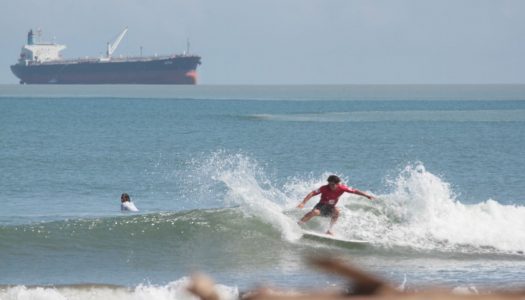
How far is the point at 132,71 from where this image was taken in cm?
16212

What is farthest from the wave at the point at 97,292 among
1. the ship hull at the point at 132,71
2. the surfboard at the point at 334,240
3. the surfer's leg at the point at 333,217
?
the ship hull at the point at 132,71

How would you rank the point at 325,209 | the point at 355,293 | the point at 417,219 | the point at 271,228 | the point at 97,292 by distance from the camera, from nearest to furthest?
the point at 355,293
the point at 97,292
the point at 325,209
the point at 271,228
the point at 417,219

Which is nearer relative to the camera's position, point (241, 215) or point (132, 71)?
point (241, 215)

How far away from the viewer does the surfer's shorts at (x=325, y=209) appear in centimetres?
1906

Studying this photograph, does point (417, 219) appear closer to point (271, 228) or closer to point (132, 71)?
point (271, 228)

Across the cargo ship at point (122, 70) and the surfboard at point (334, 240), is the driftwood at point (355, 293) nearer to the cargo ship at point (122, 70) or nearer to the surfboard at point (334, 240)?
the surfboard at point (334, 240)

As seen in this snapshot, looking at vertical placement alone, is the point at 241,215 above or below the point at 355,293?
below

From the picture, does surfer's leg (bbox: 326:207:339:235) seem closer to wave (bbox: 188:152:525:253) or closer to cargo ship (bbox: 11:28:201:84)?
wave (bbox: 188:152:525:253)

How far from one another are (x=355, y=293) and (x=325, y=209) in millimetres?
18123

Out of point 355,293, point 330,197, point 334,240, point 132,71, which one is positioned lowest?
point 132,71

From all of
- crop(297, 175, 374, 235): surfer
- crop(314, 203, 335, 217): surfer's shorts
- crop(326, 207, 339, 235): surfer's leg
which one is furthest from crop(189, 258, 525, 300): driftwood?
crop(326, 207, 339, 235): surfer's leg

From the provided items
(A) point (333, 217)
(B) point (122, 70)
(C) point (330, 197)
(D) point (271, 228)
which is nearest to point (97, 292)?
(C) point (330, 197)

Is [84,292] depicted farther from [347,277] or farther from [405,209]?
[347,277]

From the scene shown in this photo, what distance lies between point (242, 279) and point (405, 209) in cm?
597
